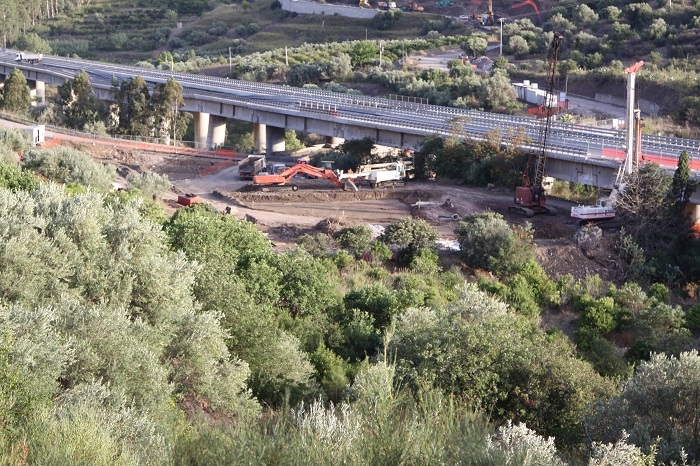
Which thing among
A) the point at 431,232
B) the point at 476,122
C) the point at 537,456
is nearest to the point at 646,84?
the point at 476,122

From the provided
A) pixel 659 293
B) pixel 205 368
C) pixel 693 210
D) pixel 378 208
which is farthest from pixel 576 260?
pixel 205 368

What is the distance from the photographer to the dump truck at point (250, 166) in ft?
160

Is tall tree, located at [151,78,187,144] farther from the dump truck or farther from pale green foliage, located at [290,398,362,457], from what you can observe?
pale green foliage, located at [290,398,362,457]

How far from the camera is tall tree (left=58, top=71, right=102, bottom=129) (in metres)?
60.2

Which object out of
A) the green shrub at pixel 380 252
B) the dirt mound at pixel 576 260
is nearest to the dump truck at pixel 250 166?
the green shrub at pixel 380 252

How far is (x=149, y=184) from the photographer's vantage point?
40.3 metres

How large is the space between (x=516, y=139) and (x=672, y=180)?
10.1m

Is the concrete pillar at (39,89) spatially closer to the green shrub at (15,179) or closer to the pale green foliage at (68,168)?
the pale green foliage at (68,168)

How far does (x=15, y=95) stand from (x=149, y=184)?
2621 centimetres

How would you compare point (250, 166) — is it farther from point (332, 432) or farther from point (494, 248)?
point (332, 432)

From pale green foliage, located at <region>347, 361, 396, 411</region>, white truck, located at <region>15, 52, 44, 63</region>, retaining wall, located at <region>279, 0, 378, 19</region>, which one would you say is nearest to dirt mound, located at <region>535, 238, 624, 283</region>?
pale green foliage, located at <region>347, 361, 396, 411</region>

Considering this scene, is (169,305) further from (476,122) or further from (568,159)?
(476,122)

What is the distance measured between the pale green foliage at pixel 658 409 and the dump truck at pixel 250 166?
36.4 metres

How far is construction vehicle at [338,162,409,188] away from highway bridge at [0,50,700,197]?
128 inches
